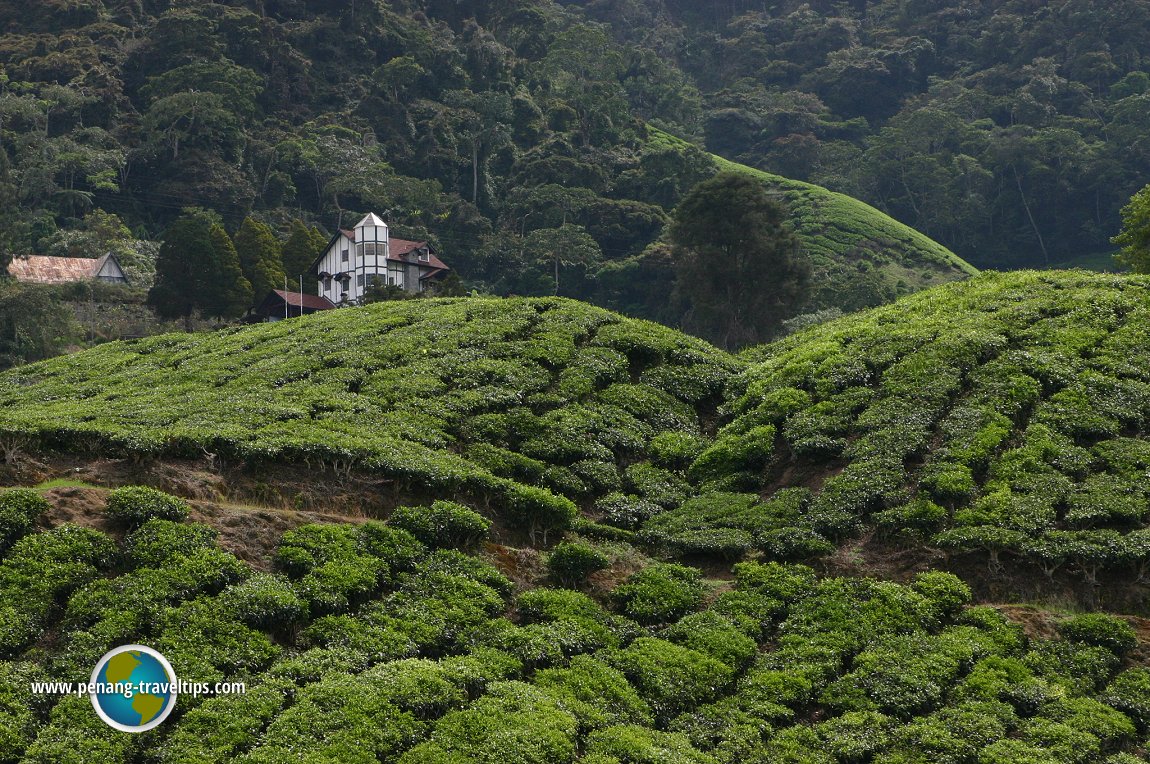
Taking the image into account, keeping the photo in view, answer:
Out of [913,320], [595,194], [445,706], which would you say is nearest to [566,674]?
[445,706]

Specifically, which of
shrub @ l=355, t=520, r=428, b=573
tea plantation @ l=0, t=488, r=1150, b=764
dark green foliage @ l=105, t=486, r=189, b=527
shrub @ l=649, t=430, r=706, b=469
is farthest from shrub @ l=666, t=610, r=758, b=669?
dark green foliage @ l=105, t=486, r=189, b=527

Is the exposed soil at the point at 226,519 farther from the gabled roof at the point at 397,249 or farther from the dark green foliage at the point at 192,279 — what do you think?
the gabled roof at the point at 397,249

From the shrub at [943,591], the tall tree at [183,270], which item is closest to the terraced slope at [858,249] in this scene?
the tall tree at [183,270]

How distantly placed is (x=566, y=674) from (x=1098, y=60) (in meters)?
134

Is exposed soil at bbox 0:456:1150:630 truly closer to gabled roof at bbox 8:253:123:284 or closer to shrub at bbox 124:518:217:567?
shrub at bbox 124:518:217:567

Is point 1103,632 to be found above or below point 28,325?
above

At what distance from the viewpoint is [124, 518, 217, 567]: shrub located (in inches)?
786

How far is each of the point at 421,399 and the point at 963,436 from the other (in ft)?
42.9

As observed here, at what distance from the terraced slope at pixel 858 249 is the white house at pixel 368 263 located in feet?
94.4

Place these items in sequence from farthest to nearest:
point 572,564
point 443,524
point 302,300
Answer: point 302,300 < point 443,524 < point 572,564

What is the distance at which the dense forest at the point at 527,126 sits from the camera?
97250mm

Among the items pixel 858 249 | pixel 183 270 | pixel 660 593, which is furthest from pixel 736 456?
pixel 858 249

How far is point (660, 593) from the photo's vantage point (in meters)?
22.8

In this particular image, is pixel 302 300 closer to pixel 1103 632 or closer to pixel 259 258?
pixel 259 258
